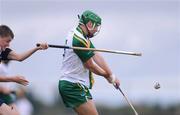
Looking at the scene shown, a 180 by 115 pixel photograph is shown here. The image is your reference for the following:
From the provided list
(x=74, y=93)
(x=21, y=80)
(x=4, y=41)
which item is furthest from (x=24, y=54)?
(x=74, y=93)

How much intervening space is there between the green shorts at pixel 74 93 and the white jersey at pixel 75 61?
0.32 ft

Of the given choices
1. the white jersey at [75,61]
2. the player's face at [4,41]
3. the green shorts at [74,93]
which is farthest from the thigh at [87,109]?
the player's face at [4,41]

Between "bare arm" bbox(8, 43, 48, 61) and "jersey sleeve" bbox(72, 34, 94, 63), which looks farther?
"jersey sleeve" bbox(72, 34, 94, 63)

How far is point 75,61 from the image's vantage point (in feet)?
74.0

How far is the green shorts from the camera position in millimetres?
22656

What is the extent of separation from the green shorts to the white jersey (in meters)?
0.10

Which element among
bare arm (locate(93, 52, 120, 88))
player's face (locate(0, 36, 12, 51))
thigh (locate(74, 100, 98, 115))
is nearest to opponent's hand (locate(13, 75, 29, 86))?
player's face (locate(0, 36, 12, 51))

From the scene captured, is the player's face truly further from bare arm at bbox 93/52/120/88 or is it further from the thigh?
the thigh

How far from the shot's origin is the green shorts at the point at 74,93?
22.7 metres

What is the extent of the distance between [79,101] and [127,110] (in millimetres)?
17214

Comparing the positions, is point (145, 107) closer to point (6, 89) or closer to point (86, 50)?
point (6, 89)

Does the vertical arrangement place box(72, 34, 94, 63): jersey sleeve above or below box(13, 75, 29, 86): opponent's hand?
above

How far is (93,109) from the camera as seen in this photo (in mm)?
22625

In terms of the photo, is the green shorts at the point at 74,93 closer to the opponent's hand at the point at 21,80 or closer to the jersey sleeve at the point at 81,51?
the jersey sleeve at the point at 81,51
